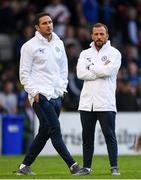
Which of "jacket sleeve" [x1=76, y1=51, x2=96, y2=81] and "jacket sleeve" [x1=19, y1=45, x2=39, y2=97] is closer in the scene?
"jacket sleeve" [x1=19, y1=45, x2=39, y2=97]

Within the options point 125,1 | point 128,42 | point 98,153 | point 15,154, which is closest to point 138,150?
point 98,153

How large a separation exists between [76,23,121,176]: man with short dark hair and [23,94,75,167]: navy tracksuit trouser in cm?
39

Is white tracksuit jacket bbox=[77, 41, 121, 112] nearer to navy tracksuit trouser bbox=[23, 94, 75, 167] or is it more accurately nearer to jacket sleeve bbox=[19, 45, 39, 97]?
navy tracksuit trouser bbox=[23, 94, 75, 167]

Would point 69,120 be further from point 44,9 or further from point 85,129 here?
point 85,129

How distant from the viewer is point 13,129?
21.9m

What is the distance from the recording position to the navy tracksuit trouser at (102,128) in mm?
13266

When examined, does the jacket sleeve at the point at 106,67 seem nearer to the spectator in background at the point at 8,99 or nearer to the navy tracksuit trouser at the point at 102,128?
the navy tracksuit trouser at the point at 102,128

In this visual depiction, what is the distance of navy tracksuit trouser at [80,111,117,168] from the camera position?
1327 cm

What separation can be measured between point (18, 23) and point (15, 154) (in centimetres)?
573

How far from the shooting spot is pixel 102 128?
43.7 ft

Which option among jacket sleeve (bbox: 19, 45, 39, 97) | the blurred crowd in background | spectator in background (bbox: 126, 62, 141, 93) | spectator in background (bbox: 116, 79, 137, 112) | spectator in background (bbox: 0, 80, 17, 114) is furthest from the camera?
spectator in background (bbox: 126, 62, 141, 93)

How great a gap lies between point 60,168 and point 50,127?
2.56 metres

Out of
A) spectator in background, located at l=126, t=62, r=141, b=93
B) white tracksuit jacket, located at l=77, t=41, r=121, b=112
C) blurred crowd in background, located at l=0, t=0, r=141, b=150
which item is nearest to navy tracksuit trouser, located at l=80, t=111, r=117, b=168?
white tracksuit jacket, located at l=77, t=41, r=121, b=112

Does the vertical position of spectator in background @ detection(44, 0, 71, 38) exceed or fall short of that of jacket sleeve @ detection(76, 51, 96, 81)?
it exceeds it
